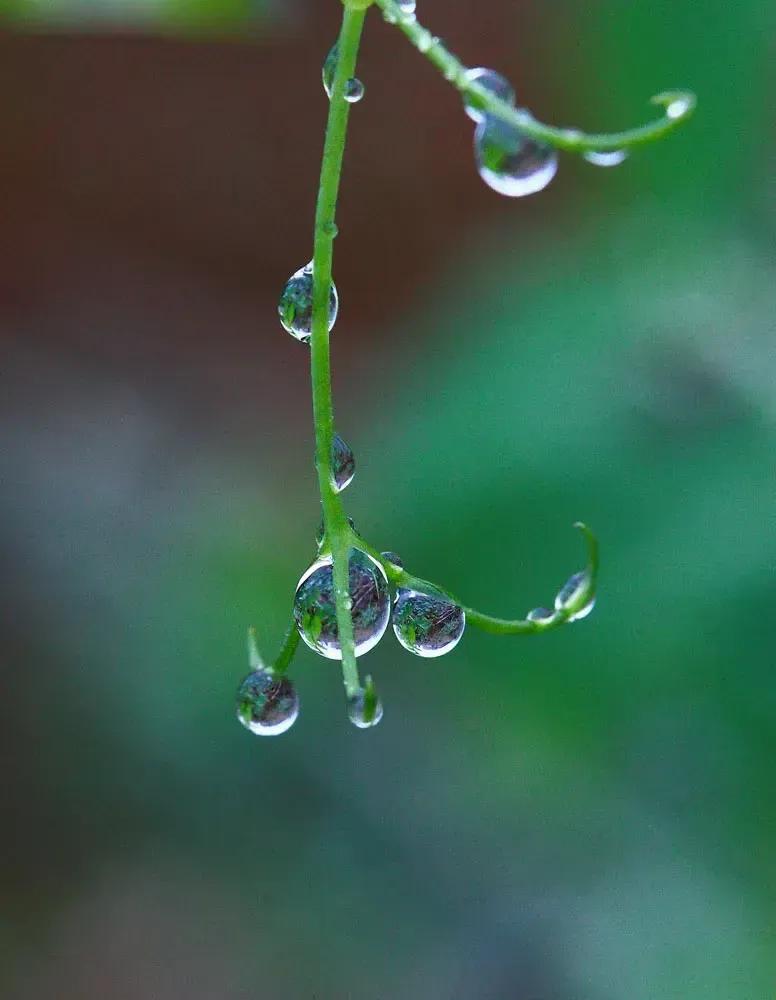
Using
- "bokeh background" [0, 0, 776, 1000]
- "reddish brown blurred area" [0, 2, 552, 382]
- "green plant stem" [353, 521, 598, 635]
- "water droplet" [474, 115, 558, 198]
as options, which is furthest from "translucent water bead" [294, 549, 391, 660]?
"reddish brown blurred area" [0, 2, 552, 382]

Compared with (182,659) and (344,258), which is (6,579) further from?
(344,258)

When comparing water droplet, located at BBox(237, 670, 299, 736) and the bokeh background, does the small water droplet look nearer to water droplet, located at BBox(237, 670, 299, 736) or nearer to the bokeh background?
water droplet, located at BBox(237, 670, 299, 736)

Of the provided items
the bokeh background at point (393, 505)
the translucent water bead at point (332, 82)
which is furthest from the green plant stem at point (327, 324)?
the bokeh background at point (393, 505)

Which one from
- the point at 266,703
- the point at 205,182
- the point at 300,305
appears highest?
the point at 300,305

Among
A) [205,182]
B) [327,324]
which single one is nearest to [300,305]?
[327,324]

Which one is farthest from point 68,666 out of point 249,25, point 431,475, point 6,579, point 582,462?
point 249,25

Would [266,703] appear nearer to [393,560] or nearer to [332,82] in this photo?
[393,560]
